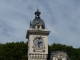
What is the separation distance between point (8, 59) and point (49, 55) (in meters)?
19.2

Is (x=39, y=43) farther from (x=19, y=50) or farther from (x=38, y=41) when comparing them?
(x=19, y=50)

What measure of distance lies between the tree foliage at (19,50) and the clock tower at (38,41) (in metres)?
17.3

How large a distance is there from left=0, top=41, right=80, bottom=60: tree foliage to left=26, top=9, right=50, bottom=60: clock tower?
17.3 m

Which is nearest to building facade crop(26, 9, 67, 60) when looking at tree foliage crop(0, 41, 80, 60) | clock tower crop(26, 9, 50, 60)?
clock tower crop(26, 9, 50, 60)

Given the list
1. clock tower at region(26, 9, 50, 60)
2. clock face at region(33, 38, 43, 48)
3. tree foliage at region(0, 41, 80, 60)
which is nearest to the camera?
clock tower at region(26, 9, 50, 60)

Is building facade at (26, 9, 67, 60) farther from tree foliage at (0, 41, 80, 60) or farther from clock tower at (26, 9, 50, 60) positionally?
tree foliage at (0, 41, 80, 60)

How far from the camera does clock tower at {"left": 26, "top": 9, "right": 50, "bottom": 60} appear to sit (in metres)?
56.5

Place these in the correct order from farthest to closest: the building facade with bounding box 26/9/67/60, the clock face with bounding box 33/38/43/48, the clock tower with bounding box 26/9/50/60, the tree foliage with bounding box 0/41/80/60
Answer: the tree foliage with bounding box 0/41/80/60 → the clock face with bounding box 33/38/43/48 → the clock tower with bounding box 26/9/50/60 → the building facade with bounding box 26/9/67/60

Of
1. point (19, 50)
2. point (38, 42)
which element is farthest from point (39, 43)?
point (19, 50)

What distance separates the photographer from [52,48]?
260 ft

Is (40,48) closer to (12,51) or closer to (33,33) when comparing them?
(33,33)

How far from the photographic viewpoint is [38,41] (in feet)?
188

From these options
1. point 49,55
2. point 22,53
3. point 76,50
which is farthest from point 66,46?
point 49,55

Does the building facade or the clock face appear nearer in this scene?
the building facade
